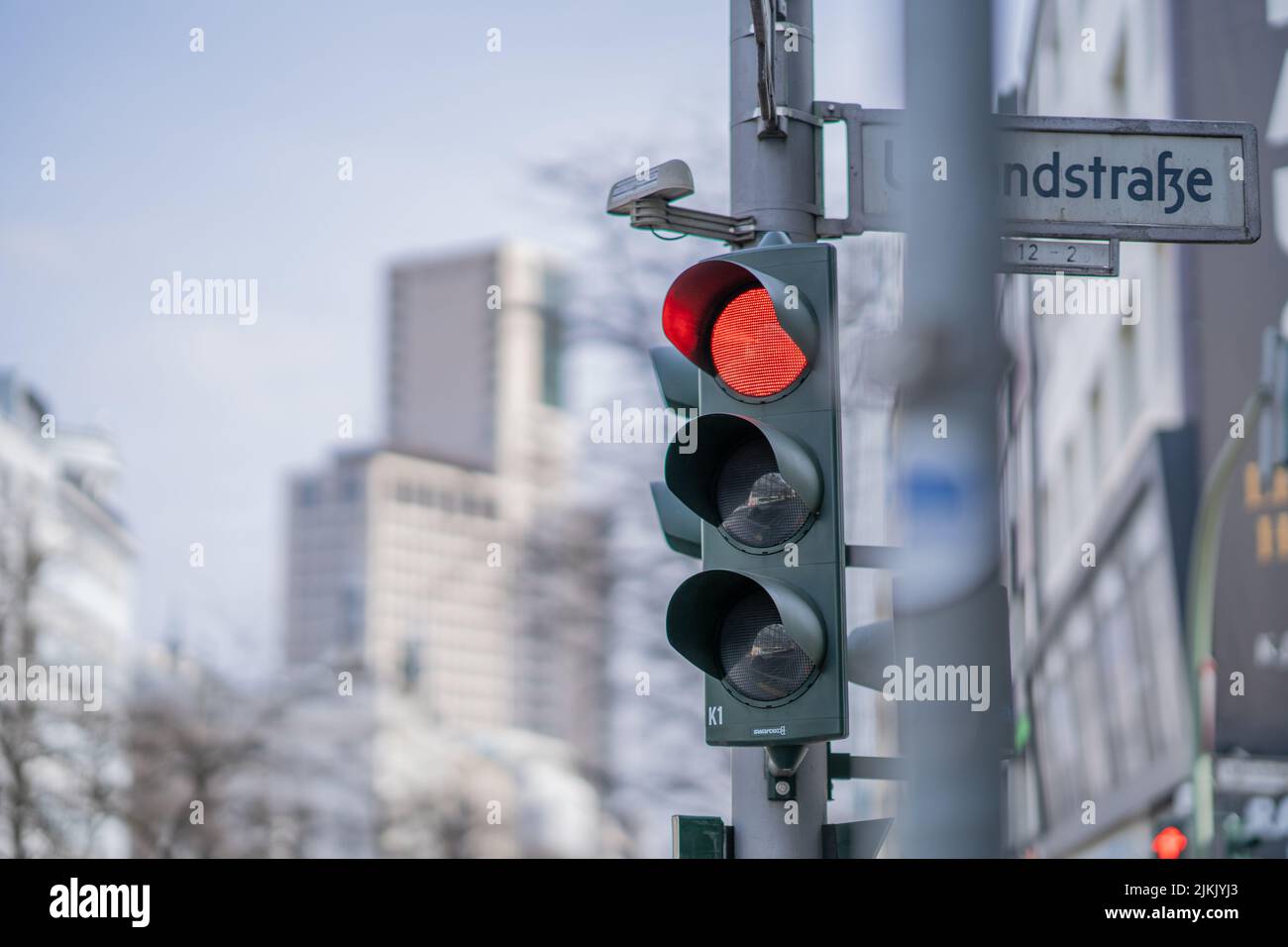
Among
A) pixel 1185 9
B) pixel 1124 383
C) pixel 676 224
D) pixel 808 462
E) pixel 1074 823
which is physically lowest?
pixel 1074 823

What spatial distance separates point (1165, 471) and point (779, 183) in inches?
904

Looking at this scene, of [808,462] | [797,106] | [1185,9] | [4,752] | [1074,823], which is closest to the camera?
[808,462]

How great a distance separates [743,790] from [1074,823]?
116 ft

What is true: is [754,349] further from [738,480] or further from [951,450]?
[951,450]

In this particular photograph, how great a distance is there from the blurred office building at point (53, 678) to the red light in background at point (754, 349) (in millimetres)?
24948

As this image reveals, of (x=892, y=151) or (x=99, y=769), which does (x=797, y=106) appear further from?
(x=99, y=769)

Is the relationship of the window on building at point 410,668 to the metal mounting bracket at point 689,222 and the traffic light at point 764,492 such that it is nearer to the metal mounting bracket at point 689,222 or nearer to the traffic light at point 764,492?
the metal mounting bracket at point 689,222

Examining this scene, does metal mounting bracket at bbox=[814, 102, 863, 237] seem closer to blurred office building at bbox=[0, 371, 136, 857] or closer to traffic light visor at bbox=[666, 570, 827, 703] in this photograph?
traffic light visor at bbox=[666, 570, 827, 703]

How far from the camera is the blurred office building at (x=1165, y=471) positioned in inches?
1019

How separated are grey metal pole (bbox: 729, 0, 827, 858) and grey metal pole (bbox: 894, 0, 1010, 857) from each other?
2.37m

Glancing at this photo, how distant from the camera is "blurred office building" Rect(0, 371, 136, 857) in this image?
33.7 metres

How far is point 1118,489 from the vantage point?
31.0 meters

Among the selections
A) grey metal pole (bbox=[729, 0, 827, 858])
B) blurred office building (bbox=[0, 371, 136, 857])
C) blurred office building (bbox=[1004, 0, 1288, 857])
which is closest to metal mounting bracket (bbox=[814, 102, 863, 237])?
grey metal pole (bbox=[729, 0, 827, 858])
